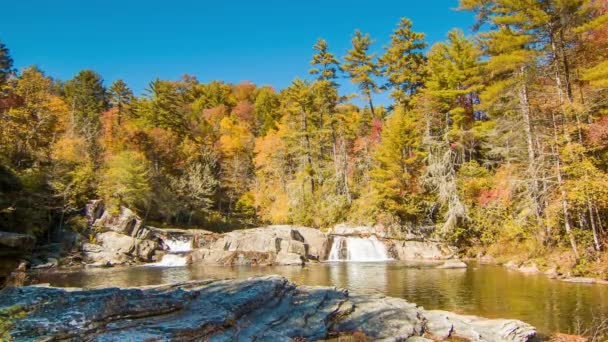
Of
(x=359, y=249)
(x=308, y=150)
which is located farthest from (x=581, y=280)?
(x=308, y=150)

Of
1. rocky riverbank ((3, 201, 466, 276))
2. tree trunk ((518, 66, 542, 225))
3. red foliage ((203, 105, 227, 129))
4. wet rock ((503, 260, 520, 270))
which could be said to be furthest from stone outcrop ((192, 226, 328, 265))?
red foliage ((203, 105, 227, 129))

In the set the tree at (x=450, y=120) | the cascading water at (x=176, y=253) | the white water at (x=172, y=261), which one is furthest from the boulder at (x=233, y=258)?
the tree at (x=450, y=120)

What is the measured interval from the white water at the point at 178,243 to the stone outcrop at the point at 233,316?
Result: 23.6 metres

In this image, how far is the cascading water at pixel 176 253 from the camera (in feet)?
95.1

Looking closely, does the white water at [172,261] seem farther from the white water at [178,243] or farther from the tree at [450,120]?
the tree at [450,120]

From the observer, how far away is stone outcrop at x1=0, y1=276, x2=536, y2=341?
22.6 feet

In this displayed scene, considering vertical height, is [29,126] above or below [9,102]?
below

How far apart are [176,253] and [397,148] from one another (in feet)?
→ 65.6

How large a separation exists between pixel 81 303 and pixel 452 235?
2813 centimetres

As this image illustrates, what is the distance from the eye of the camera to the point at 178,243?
115 feet

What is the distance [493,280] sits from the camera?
18703mm

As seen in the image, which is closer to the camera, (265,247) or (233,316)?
(233,316)

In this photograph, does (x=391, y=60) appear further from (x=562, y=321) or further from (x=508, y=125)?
(x=562, y=321)

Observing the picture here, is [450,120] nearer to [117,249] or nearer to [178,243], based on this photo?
[178,243]
